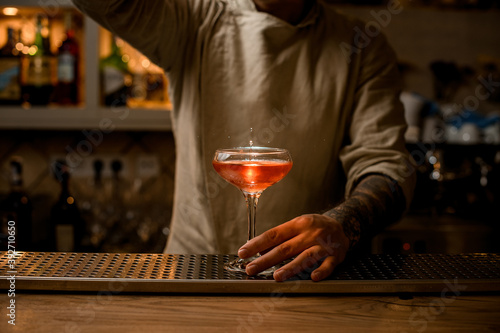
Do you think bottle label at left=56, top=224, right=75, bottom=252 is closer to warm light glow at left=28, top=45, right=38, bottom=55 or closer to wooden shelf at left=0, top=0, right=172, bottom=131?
wooden shelf at left=0, top=0, right=172, bottom=131

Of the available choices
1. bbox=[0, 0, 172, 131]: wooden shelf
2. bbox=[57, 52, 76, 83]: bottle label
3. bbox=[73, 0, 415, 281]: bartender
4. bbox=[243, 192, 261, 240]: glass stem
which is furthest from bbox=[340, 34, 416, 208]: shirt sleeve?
bbox=[57, 52, 76, 83]: bottle label

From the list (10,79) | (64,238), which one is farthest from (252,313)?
(10,79)

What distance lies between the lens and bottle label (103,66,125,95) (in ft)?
6.40

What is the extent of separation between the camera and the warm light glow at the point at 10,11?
75.9 inches

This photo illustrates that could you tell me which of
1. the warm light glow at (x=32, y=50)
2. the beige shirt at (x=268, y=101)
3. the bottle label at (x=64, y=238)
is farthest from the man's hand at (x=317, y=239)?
the warm light glow at (x=32, y=50)

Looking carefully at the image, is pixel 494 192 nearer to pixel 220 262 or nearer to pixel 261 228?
pixel 261 228

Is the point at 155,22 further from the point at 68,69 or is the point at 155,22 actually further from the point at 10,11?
the point at 10,11

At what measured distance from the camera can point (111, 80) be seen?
1952 millimetres

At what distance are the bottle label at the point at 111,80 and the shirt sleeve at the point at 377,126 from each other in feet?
3.29

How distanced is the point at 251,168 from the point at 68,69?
4.52ft

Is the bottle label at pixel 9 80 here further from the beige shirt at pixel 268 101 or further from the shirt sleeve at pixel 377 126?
the shirt sleeve at pixel 377 126

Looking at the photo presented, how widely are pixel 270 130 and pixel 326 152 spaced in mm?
159

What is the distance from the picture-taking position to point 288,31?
4.36ft

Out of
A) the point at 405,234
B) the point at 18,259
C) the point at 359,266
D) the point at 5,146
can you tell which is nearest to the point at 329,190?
the point at 359,266
